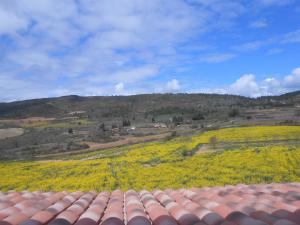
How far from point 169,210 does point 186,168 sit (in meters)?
20.0

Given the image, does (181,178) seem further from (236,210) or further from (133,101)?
(133,101)

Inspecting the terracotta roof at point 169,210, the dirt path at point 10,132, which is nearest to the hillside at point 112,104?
the dirt path at point 10,132

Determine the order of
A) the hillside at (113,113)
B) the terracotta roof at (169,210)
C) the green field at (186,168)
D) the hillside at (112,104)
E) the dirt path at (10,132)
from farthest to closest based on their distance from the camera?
the hillside at (112,104) < the dirt path at (10,132) < the hillside at (113,113) < the green field at (186,168) < the terracotta roof at (169,210)

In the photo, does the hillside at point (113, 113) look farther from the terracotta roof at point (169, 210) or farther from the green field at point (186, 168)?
the terracotta roof at point (169, 210)

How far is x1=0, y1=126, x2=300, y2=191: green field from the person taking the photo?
22516 millimetres

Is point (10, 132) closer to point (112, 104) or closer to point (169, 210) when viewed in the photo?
point (112, 104)

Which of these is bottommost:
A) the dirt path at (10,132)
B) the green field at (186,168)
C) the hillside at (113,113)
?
the green field at (186,168)

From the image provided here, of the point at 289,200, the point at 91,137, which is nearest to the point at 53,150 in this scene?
the point at 91,137

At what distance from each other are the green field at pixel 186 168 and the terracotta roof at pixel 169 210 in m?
13.8

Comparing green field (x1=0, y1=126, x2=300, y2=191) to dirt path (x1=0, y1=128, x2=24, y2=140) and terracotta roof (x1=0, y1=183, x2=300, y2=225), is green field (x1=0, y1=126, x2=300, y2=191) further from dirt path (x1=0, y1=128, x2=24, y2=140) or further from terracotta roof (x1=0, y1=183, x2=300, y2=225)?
dirt path (x1=0, y1=128, x2=24, y2=140)

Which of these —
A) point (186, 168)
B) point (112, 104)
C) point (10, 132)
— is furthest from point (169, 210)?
point (112, 104)

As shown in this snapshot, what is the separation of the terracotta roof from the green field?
13.8m

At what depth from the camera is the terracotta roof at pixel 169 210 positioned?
5.45 m

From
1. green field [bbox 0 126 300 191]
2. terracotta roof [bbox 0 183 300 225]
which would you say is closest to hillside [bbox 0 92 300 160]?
green field [bbox 0 126 300 191]
